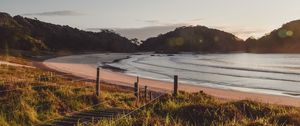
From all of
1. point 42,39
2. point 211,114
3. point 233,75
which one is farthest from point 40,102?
point 42,39

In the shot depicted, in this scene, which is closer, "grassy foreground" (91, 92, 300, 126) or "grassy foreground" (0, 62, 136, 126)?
"grassy foreground" (91, 92, 300, 126)

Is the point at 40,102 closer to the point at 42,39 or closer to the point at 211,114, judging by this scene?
the point at 211,114

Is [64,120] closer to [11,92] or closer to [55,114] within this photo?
[55,114]

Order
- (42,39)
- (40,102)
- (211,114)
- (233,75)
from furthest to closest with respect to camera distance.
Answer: (42,39), (233,75), (40,102), (211,114)

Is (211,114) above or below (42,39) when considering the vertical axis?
above

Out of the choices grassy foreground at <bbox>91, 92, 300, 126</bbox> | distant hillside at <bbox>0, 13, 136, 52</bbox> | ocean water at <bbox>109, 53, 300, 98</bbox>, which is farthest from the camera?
distant hillside at <bbox>0, 13, 136, 52</bbox>

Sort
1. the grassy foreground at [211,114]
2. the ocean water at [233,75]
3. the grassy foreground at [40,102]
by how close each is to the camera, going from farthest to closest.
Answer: the ocean water at [233,75], the grassy foreground at [40,102], the grassy foreground at [211,114]

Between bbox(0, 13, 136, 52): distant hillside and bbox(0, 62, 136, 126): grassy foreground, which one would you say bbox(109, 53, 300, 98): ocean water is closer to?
bbox(0, 62, 136, 126): grassy foreground

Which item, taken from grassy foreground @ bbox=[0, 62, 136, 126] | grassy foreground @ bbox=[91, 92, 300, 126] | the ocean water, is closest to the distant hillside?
the ocean water

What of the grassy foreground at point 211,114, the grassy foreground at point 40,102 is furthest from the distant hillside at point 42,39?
the grassy foreground at point 211,114

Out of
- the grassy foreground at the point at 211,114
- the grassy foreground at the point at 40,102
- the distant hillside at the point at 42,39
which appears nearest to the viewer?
the grassy foreground at the point at 211,114

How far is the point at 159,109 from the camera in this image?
13.0m

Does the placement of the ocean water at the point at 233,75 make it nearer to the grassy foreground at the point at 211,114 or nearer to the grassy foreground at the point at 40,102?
the grassy foreground at the point at 211,114

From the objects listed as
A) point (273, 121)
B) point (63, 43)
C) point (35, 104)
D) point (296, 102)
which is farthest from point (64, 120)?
point (63, 43)
